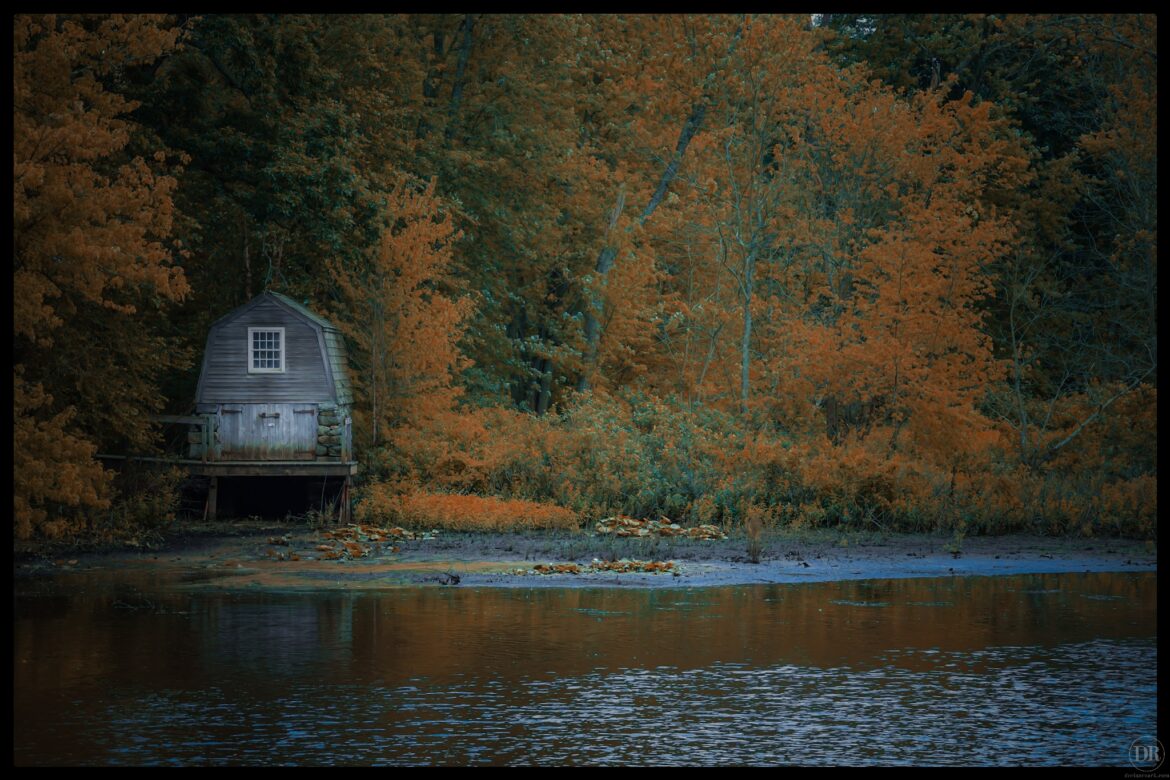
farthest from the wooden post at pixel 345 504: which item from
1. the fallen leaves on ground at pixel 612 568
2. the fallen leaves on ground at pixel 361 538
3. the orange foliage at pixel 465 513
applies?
the fallen leaves on ground at pixel 612 568

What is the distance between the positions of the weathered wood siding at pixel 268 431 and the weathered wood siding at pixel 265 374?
0.18m

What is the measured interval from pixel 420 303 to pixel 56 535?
35.5 feet

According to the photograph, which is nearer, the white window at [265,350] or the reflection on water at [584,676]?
the reflection on water at [584,676]

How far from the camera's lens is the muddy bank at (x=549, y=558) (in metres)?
22.3

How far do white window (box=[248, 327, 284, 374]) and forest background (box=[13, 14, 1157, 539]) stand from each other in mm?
1928

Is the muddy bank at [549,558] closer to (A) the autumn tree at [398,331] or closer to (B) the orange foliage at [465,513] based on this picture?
(B) the orange foliage at [465,513]

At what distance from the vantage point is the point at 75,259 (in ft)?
78.0

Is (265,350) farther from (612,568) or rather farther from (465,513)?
(612,568)

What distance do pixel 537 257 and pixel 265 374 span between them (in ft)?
49.2

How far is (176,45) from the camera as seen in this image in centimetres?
2653

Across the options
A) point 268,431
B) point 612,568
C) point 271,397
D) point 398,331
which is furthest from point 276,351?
point 612,568
